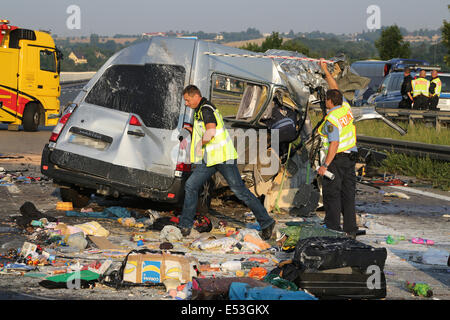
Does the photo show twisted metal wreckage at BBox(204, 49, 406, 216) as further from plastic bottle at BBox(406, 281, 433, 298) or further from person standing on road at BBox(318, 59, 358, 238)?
plastic bottle at BBox(406, 281, 433, 298)

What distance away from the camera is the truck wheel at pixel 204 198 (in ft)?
32.8

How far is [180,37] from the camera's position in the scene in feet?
32.8

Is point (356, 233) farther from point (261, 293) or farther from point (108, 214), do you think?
point (261, 293)

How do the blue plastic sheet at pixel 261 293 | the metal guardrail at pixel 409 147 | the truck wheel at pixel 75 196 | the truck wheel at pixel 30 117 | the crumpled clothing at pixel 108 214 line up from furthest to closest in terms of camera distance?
1. the truck wheel at pixel 30 117
2. the metal guardrail at pixel 409 147
3. the truck wheel at pixel 75 196
4. the crumpled clothing at pixel 108 214
5. the blue plastic sheet at pixel 261 293

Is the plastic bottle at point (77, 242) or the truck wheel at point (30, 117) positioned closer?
the plastic bottle at point (77, 242)

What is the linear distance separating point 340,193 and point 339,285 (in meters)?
2.96

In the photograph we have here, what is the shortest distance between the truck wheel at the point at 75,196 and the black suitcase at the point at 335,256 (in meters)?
4.34

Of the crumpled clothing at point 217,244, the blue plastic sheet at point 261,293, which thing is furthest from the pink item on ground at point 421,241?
the blue plastic sheet at point 261,293

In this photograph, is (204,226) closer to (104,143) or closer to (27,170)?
(104,143)

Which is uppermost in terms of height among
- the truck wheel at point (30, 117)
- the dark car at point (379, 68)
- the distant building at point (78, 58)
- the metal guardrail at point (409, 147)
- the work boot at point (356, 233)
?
the distant building at point (78, 58)

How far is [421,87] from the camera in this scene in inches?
1005

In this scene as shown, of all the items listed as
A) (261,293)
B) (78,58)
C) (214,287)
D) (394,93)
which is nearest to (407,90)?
(394,93)

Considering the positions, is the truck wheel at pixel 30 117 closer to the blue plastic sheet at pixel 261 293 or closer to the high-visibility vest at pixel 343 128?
the high-visibility vest at pixel 343 128
